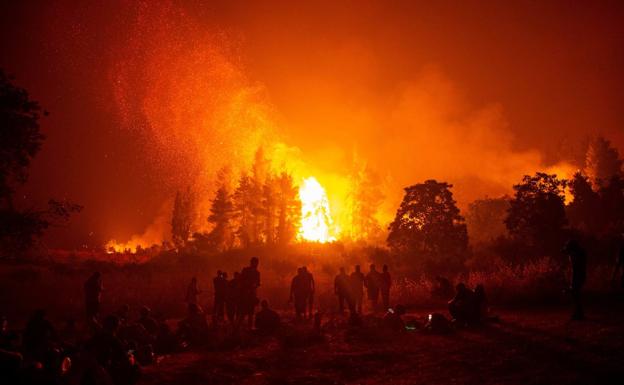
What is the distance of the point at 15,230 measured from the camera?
13172 millimetres

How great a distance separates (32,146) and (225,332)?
353 inches

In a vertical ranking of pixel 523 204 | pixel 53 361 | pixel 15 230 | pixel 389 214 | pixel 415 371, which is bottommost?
pixel 415 371

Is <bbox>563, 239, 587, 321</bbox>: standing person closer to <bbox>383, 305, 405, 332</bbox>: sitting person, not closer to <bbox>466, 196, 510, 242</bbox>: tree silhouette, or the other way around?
<bbox>383, 305, 405, 332</bbox>: sitting person

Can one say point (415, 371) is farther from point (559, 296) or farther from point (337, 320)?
point (559, 296)

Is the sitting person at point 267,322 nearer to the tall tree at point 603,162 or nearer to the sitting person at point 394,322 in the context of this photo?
the sitting person at point 394,322

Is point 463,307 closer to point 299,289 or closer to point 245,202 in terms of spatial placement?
point 299,289

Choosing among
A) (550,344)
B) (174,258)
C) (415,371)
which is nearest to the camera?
(415,371)

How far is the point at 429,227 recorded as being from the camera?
116ft

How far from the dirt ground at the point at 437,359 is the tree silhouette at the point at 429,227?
2163 cm

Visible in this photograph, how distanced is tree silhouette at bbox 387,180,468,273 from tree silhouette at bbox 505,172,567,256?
4819 mm

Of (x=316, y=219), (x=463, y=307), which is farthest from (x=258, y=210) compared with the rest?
(x=463, y=307)

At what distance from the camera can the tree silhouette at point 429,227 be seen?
34344mm

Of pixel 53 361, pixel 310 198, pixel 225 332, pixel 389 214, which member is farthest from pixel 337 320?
pixel 389 214

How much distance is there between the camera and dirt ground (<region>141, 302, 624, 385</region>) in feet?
25.5
